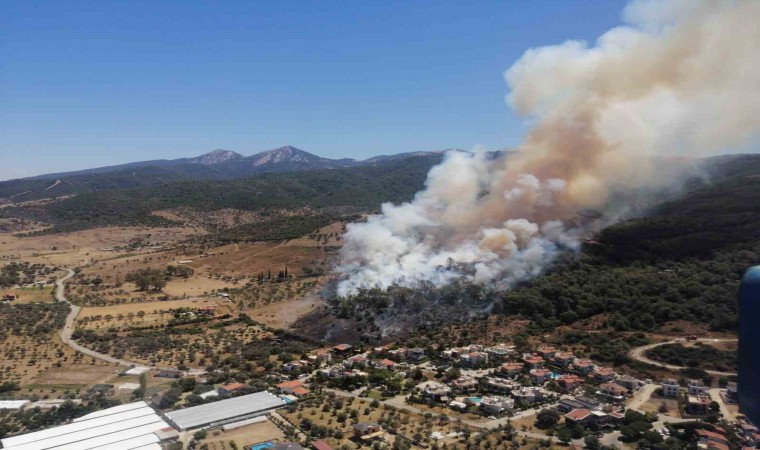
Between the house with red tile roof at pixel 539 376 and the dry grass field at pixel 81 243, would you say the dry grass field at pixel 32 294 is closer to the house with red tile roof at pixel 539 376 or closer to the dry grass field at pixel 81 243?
the dry grass field at pixel 81 243

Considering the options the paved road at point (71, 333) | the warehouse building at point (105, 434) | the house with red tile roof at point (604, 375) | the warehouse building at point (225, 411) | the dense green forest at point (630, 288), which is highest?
the dense green forest at point (630, 288)

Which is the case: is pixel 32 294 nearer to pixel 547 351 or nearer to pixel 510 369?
pixel 510 369

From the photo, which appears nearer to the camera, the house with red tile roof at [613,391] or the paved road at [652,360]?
the house with red tile roof at [613,391]

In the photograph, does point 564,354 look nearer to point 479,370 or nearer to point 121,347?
point 479,370

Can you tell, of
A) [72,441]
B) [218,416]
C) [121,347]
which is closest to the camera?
[72,441]

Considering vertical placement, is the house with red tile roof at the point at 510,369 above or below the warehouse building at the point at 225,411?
below

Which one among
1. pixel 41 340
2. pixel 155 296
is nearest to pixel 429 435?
pixel 41 340

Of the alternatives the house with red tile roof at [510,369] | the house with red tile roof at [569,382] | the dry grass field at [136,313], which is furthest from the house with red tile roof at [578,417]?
the dry grass field at [136,313]

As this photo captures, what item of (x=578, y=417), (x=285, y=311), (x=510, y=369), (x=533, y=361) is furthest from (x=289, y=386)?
(x=285, y=311)
